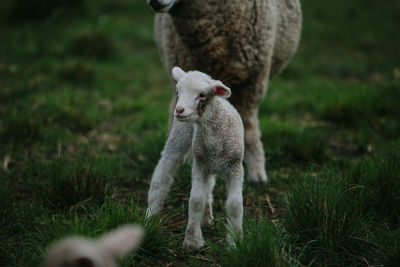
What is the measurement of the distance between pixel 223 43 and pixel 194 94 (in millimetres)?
980

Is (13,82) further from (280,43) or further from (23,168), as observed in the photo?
(280,43)

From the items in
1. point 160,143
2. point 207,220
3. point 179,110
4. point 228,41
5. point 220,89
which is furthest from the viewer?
point 160,143

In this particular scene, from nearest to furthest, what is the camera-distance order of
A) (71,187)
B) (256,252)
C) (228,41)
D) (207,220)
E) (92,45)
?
(256,252) → (207,220) → (71,187) → (228,41) → (92,45)

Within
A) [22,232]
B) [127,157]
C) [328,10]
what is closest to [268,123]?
[127,157]

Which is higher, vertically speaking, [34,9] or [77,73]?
[34,9]

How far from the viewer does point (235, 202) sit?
6.87 feet

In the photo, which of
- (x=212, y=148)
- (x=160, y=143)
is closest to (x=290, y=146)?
(x=160, y=143)

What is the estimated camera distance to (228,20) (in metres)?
2.82

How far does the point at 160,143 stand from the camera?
3600 millimetres

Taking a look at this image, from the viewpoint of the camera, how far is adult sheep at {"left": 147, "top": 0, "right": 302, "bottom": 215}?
2727 mm

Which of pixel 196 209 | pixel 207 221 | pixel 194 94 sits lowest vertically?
pixel 207 221

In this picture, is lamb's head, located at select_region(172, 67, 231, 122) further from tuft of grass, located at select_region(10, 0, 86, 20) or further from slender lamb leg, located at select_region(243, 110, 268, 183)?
tuft of grass, located at select_region(10, 0, 86, 20)

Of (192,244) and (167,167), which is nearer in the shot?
(192,244)

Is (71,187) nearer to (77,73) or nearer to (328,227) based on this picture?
(328,227)
